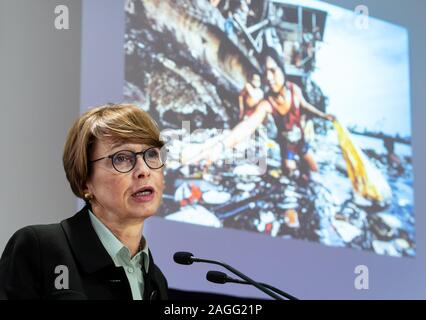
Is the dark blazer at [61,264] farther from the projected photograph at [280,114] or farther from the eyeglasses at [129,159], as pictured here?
the projected photograph at [280,114]

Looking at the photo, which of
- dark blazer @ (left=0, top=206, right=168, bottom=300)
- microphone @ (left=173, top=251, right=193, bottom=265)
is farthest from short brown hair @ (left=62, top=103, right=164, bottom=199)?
microphone @ (left=173, top=251, right=193, bottom=265)

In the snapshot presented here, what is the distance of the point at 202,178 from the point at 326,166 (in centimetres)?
62

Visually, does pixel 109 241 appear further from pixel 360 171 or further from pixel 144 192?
pixel 360 171

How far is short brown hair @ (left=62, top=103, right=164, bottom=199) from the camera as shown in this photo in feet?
5.83

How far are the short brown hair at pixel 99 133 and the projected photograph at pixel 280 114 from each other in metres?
1.27

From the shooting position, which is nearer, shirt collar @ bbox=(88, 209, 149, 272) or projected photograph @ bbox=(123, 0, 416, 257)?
shirt collar @ bbox=(88, 209, 149, 272)

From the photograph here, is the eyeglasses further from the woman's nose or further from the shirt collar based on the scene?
the shirt collar

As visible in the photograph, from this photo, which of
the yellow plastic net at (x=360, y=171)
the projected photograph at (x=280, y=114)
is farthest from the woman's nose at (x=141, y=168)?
the yellow plastic net at (x=360, y=171)

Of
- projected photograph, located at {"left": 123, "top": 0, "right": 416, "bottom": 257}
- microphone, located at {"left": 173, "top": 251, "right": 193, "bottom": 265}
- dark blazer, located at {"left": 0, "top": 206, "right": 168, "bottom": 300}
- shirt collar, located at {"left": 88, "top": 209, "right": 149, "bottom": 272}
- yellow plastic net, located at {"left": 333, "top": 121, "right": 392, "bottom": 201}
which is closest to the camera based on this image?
dark blazer, located at {"left": 0, "top": 206, "right": 168, "bottom": 300}

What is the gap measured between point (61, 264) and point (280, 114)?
74.5 inches

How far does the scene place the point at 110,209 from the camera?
1.79 meters

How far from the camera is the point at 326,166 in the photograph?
3.46 meters
